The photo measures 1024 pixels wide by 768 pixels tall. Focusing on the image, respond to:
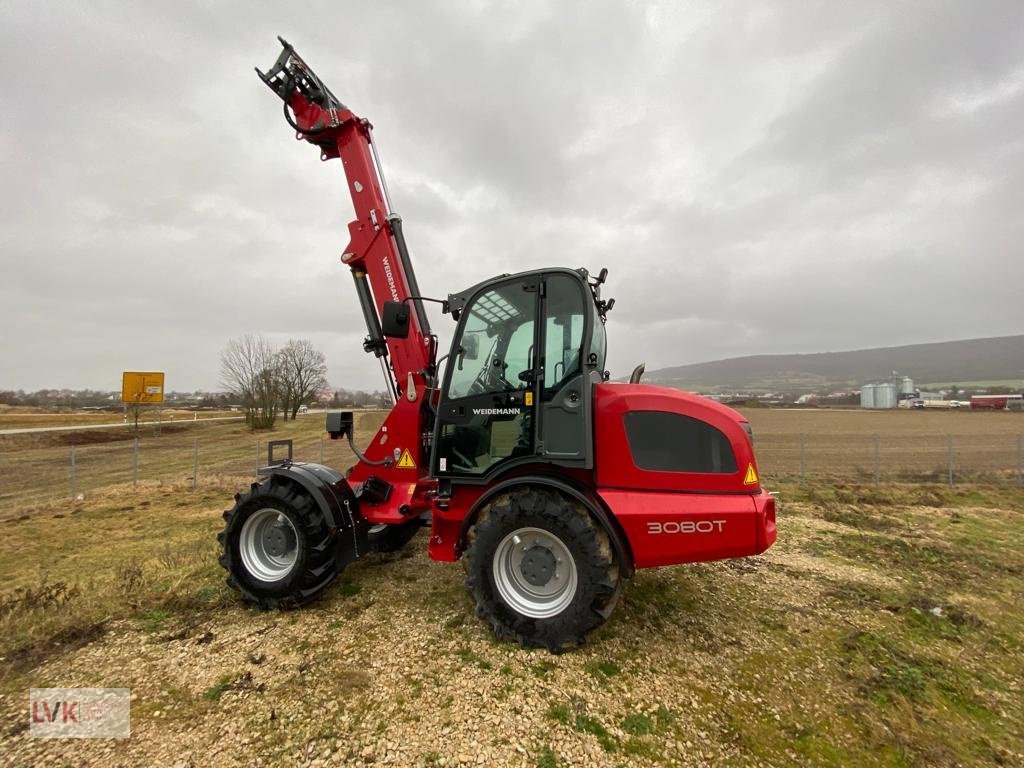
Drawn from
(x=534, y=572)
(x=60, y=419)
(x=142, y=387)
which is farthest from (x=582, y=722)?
(x=60, y=419)

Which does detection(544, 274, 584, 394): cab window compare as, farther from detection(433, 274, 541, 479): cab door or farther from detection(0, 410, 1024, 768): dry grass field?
detection(0, 410, 1024, 768): dry grass field

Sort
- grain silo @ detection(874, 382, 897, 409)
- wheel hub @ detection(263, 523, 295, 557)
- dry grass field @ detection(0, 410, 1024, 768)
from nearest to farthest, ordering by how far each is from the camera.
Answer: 1. dry grass field @ detection(0, 410, 1024, 768)
2. wheel hub @ detection(263, 523, 295, 557)
3. grain silo @ detection(874, 382, 897, 409)

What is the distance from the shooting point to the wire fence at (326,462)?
1172 centimetres

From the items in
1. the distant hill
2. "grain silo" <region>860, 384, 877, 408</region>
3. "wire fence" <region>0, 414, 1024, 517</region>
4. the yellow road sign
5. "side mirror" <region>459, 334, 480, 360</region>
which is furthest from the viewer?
the distant hill

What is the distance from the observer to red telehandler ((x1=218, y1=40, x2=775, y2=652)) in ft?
10.7

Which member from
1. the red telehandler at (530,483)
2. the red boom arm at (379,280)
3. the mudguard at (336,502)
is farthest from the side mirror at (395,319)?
the mudguard at (336,502)

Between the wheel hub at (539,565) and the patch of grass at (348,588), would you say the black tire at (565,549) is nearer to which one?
the wheel hub at (539,565)

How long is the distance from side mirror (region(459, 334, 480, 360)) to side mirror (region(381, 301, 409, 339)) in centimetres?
51

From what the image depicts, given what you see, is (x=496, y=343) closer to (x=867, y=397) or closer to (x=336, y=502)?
(x=336, y=502)

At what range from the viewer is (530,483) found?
346 centimetres

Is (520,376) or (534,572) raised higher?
(520,376)

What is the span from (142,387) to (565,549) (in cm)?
3135

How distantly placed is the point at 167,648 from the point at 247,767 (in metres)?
1.55

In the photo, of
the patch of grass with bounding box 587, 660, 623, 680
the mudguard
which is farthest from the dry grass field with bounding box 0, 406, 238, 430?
the patch of grass with bounding box 587, 660, 623, 680
